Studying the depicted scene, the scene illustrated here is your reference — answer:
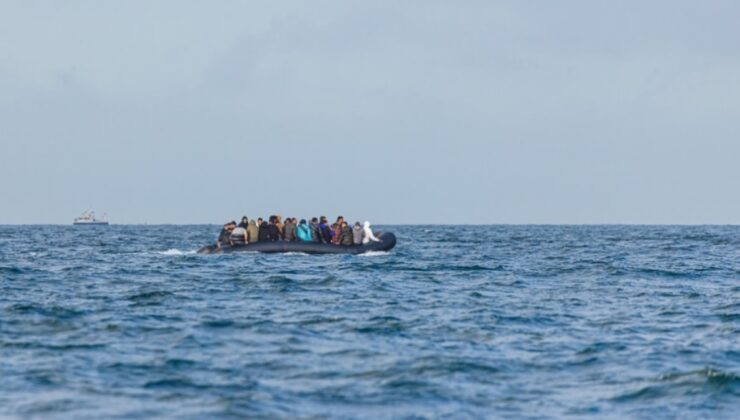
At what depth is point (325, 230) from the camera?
49281 mm

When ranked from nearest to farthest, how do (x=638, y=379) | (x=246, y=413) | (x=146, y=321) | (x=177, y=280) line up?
(x=246, y=413) → (x=638, y=379) → (x=146, y=321) → (x=177, y=280)

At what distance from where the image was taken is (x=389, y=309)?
25.8 meters

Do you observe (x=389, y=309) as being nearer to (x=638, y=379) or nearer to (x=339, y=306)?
(x=339, y=306)

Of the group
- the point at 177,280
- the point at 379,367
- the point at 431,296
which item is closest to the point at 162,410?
the point at 379,367

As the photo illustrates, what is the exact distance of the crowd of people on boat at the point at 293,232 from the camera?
Result: 4806 centimetres

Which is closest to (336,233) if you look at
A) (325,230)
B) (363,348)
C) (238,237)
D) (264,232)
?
(325,230)

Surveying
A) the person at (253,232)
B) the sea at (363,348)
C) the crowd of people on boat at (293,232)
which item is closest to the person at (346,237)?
the crowd of people on boat at (293,232)

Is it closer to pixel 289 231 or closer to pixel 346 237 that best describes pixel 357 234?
pixel 346 237

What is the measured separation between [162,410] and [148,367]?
298cm

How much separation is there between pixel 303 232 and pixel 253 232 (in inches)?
78.7

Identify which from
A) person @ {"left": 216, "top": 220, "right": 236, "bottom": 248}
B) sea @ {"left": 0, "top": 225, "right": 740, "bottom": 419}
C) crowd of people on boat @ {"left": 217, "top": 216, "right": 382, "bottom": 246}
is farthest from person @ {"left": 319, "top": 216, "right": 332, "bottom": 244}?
sea @ {"left": 0, "top": 225, "right": 740, "bottom": 419}

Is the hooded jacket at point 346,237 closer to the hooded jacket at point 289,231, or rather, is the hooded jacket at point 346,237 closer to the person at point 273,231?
the hooded jacket at point 289,231

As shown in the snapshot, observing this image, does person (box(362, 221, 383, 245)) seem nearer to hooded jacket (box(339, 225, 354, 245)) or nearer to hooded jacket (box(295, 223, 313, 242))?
hooded jacket (box(339, 225, 354, 245))

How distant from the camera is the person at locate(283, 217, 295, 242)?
159 ft
